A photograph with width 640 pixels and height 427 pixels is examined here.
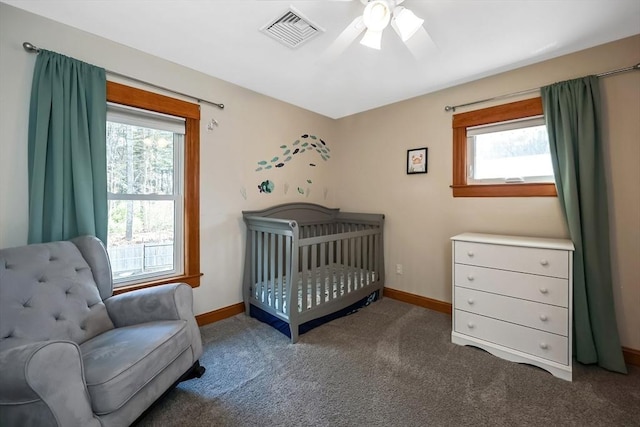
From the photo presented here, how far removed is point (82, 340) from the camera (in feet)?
4.49

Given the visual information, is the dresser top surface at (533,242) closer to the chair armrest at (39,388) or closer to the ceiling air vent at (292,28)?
the ceiling air vent at (292,28)

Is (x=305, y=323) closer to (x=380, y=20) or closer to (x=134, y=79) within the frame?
(x=380, y=20)

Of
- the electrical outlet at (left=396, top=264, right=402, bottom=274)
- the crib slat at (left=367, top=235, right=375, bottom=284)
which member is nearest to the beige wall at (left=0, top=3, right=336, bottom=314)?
the crib slat at (left=367, top=235, right=375, bottom=284)

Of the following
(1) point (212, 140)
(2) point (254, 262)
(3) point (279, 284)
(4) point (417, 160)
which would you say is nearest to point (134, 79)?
(1) point (212, 140)

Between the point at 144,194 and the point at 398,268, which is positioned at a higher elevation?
the point at 144,194

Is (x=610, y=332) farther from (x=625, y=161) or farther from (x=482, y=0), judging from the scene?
(x=482, y=0)

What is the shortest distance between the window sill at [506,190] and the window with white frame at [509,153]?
0.22 feet

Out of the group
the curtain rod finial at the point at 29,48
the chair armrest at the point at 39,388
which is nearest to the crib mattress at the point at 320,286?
the chair armrest at the point at 39,388

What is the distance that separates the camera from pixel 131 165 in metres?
2.07

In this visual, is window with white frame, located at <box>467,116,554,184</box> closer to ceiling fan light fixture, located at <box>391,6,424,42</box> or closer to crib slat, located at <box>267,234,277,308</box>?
ceiling fan light fixture, located at <box>391,6,424,42</box>

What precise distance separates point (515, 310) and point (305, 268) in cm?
153

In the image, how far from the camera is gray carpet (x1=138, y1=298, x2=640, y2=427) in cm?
137

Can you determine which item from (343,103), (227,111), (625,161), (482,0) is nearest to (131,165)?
(227,111)

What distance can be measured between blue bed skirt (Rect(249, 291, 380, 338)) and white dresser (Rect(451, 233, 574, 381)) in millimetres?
906
